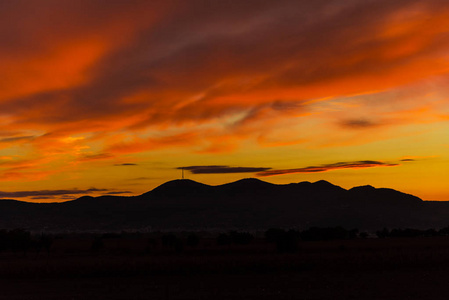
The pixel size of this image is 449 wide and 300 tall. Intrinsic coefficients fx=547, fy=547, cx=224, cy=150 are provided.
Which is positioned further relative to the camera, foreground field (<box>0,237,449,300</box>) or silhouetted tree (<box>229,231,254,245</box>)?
silhouetted tree (<box>229,231,254,245</box>)

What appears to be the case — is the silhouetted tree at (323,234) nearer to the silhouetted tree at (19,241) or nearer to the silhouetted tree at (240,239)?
the silhouetted tree at (240,239)

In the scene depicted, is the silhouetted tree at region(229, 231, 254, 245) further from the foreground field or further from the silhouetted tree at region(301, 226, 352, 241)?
the foreground field

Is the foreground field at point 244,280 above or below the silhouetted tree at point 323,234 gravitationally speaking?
above

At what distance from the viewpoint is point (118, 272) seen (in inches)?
2222

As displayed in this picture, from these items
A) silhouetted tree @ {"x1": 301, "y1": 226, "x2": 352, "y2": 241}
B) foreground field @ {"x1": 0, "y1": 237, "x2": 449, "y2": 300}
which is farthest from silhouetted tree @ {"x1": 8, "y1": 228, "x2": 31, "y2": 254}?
silhouetted tree @ {"x1": 301, "y1": 226, "x2": 352, "y2": 241}

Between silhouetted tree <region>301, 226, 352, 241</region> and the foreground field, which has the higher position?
the foreground field

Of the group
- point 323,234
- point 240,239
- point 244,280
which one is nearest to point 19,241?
point 240,239

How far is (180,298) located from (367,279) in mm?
17695

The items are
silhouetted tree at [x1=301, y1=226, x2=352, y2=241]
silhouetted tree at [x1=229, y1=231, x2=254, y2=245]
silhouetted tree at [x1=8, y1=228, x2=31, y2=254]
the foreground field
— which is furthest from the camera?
silhouetted tree at [x1=301, y1=226, x2=352, y2=241]

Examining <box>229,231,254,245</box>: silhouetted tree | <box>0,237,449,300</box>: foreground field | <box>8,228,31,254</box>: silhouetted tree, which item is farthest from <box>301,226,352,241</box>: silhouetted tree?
<box>0,237,449,300</box>: foreground field

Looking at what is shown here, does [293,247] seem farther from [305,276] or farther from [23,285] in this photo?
[23,285]

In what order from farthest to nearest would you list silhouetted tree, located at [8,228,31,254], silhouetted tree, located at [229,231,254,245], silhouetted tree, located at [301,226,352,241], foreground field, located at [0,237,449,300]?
silhouetted tree, located at [301,226,352,241]
silhouetted tree, located at [229,231,254,245]
silhouetted tree, located at [8,228,31,254]
foreground field, located at [0,237,449,300]

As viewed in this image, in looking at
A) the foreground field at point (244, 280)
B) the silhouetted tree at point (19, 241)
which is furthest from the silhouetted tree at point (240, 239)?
the foreground field at point (244, 280)

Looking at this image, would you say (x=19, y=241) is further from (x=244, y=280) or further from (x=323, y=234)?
(x=244, y=280)
